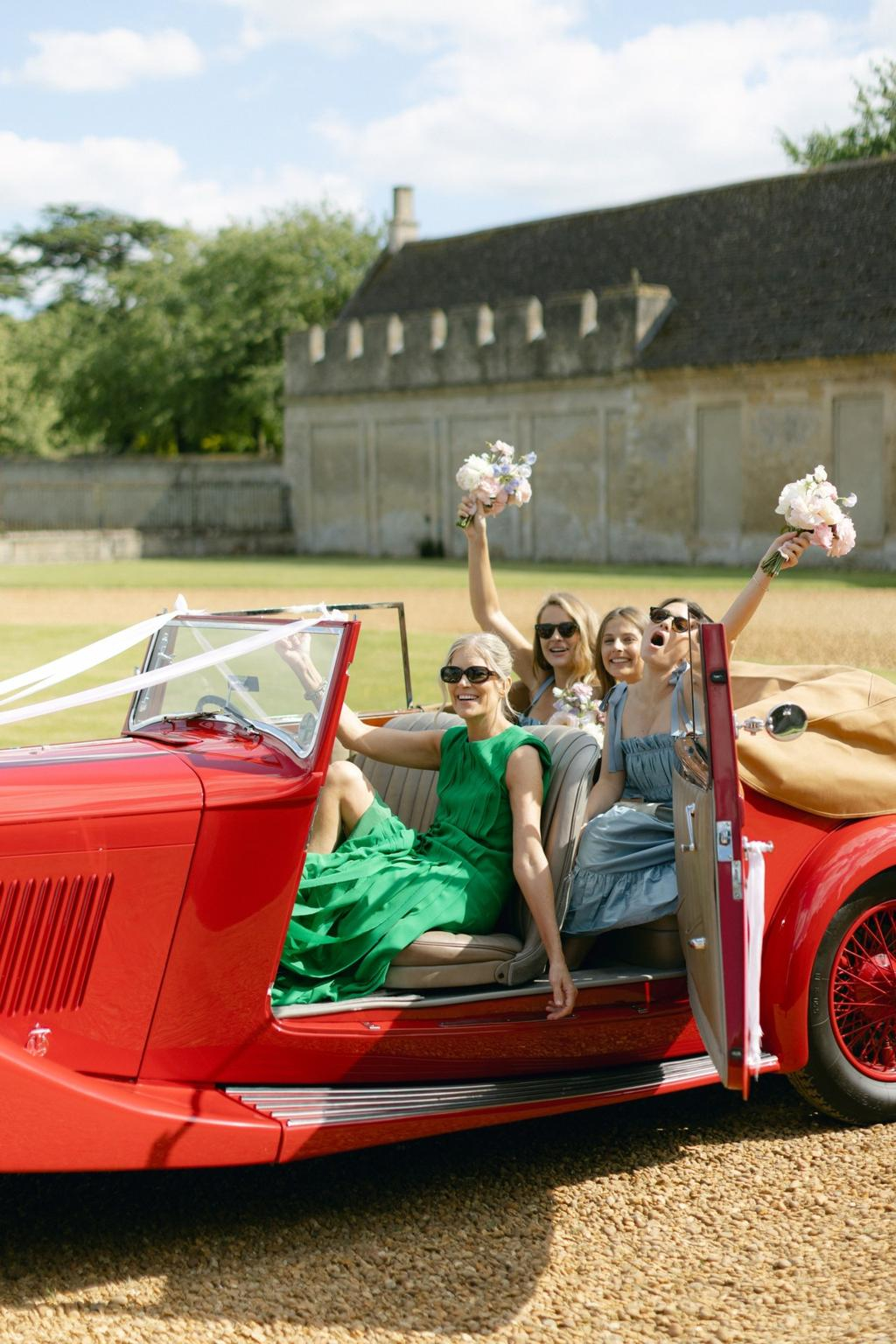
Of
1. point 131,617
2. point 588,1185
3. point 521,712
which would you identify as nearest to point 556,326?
point 131,617

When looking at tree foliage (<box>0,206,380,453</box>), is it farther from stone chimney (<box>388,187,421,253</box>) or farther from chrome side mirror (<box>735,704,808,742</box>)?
chrome side mirror (<box>735,704,808,742</box>)

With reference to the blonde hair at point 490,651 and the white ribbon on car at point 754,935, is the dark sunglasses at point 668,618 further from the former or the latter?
the white ribbon on car at point 754,935

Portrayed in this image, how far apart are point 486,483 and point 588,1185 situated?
266cm

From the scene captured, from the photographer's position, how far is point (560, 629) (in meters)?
5.96

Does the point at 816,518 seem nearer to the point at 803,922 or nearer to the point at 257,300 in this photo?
the point at 803,922

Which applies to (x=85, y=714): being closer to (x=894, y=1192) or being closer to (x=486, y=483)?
(x=486, y=483)

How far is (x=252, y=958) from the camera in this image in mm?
3846

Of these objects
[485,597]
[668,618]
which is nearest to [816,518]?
[668,618]

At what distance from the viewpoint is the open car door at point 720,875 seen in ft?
11.9

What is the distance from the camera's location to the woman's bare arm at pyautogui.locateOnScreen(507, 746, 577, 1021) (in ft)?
Answer: 13.7

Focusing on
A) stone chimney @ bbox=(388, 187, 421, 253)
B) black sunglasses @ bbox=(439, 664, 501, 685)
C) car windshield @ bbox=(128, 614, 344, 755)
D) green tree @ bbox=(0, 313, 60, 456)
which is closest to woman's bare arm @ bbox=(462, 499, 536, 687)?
black sunglasses @ bbox=(439, 664, 501, 685)

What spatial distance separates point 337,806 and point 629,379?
33821mm

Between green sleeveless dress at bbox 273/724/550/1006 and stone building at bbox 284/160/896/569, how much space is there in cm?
2947

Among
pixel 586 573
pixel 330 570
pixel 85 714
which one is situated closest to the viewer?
pixel 85 714
